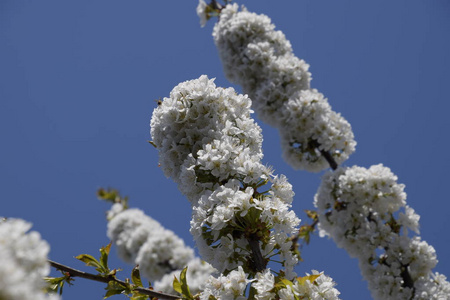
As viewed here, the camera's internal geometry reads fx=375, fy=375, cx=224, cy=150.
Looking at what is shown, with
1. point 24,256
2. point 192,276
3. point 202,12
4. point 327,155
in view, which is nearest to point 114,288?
point 24,256

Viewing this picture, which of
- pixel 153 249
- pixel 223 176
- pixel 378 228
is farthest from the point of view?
pixel 153 249

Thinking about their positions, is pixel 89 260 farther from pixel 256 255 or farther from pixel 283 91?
pixel 283 91

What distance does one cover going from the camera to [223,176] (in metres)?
3.60

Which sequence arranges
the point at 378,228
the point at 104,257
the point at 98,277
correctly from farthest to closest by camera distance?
the point at 378,228
the point at 104,257
the point at 98,277

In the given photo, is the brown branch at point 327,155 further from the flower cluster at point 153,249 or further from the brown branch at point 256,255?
the brown branch at point 256,255

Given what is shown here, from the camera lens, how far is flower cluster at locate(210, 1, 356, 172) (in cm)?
785

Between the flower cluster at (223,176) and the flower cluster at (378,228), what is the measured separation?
12.6 feet

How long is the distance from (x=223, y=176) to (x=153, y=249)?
818cm

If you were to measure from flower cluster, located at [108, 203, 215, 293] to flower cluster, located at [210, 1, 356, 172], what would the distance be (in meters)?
3.41

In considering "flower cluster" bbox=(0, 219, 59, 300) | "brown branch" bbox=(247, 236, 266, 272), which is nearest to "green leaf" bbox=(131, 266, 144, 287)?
"brown branch" bbox=(247, 236, 266, 272)

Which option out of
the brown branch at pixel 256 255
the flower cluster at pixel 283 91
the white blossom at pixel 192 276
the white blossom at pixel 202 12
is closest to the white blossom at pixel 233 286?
the brown branch at pixel 256 255

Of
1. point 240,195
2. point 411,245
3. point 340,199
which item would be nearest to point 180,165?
point 240,195

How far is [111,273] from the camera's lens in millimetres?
3117

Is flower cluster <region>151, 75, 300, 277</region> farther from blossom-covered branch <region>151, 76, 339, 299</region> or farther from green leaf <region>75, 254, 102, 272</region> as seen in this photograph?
green leaf <region>75, 254, 102, 272</region>
